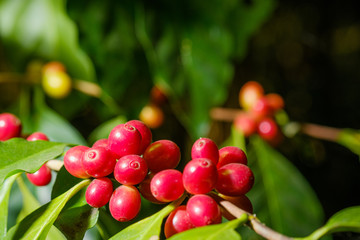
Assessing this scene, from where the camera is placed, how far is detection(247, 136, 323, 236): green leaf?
2.77ft

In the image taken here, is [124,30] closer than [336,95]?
Yes

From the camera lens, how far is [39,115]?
86cm

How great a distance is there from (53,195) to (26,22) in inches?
28.8

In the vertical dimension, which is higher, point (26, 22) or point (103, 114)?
point (26, 22)

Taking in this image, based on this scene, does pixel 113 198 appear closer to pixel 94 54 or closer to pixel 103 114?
pixel 94 54

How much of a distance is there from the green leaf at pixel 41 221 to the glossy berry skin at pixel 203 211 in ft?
0.39

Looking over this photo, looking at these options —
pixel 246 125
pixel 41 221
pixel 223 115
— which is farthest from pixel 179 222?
pixel 223 115

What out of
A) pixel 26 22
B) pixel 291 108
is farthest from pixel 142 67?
pixel 291 108

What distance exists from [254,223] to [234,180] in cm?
4

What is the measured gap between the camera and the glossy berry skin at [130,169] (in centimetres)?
32

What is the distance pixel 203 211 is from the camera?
30 cm

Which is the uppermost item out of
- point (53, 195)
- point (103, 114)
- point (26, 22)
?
point (26, 22)

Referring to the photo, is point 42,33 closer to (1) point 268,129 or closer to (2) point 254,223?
(1) point 268,129

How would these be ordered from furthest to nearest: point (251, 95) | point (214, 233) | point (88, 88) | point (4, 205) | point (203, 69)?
point (251, 95), point (88, 88), point (203, 69), point (4, 205), point (214, 233)
